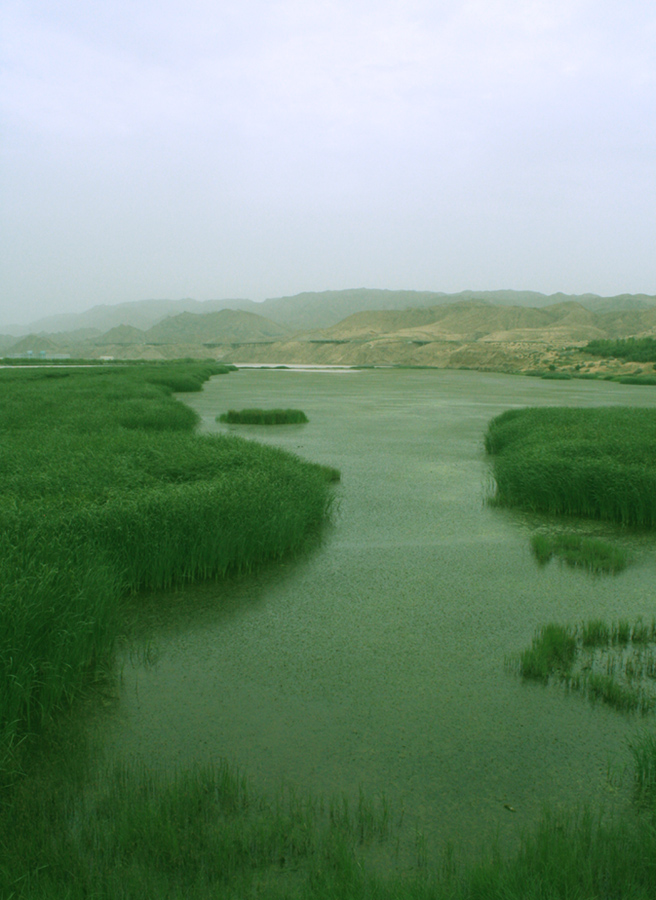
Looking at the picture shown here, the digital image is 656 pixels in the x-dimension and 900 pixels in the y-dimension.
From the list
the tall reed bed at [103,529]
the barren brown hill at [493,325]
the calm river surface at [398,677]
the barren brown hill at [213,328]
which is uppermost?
the barren brown hill at [213,328]

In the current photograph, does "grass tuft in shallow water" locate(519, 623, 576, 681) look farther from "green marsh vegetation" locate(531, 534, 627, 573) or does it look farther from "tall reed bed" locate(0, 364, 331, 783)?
"tall reed bed" locate(0, 364, 331, 783)

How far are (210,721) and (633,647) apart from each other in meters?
2.68

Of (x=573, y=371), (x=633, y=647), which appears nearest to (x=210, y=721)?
(x=633, y=647)

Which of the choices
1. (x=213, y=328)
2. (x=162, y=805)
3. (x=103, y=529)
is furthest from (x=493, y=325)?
(x=162, y=805)

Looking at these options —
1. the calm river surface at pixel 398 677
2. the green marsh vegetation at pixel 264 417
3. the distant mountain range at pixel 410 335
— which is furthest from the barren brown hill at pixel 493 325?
the calm river surface at pixel 398 677

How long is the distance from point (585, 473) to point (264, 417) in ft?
32.6

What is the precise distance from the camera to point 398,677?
4.00 m

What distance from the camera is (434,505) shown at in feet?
27.7

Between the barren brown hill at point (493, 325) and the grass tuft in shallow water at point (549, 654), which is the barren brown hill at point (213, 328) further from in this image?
the grass tuft in shallow water at point (549, 654)

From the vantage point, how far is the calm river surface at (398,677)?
3.03 m

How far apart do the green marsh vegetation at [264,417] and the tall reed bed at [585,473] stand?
23.5 feet

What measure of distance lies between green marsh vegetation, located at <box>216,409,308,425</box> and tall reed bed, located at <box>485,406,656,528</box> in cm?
715

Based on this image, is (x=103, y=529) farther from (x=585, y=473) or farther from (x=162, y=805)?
(x=585, y=473)

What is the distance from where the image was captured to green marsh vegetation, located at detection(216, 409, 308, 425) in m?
16.7
